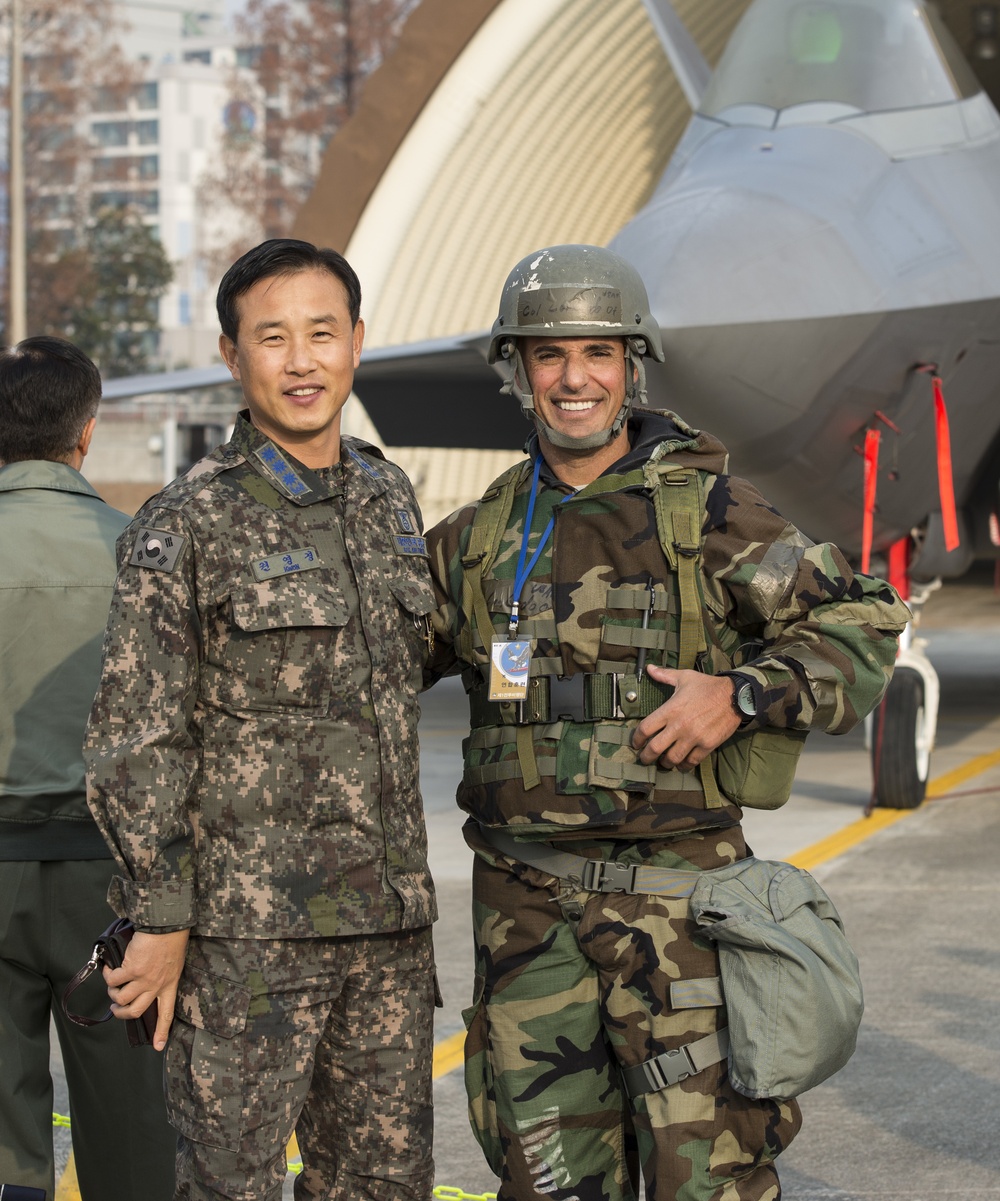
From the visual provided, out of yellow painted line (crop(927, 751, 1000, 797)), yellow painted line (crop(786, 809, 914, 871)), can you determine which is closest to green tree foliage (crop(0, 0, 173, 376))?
yellow painted line (crop(927, 751, 1000, 797))

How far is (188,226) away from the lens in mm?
113875

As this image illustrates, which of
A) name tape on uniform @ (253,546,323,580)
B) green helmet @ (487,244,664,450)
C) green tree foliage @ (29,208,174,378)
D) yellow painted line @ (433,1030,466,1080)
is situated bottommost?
yellow painted line @ (433,1030,466,1080)

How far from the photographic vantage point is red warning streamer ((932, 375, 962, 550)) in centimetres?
724

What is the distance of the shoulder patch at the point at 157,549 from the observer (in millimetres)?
2822

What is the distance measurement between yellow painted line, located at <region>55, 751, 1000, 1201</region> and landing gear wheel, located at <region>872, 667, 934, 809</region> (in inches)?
4.3

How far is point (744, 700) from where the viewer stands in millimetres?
3012

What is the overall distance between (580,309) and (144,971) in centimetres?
152

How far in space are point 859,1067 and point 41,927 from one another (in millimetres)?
2770

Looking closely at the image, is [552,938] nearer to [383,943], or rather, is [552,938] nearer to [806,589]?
[383,943]

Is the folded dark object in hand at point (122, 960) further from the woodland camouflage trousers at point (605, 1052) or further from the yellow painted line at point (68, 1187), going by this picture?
the yellow painted line at point (68, 1187)

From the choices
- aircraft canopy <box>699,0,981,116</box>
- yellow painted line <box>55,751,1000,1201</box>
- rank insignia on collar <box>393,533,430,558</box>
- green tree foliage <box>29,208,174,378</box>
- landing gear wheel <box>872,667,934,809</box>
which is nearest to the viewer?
rank insignia on collar <box>393,533,430,558</box>

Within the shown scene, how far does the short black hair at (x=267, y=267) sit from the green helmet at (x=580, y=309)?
1.26 ft

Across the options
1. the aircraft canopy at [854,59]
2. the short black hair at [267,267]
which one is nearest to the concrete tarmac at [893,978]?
the short black hair at [267,267]

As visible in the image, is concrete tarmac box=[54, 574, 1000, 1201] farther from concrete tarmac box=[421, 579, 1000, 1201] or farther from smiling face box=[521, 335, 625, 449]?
smiling face box=[521, 335, 625, 449]
